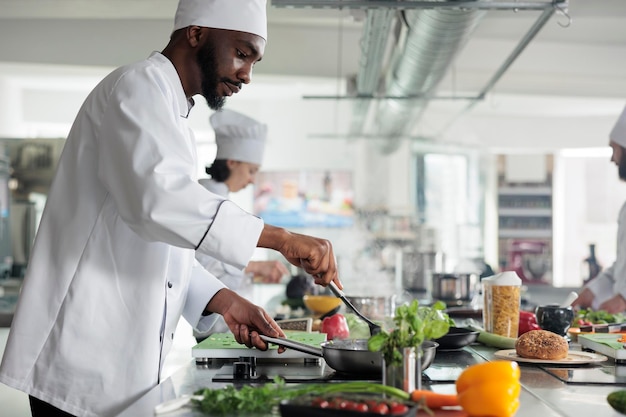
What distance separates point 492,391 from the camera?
126cm

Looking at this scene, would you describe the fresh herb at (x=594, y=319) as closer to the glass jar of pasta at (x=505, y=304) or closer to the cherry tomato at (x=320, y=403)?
the glass jar of pasta at (x=505, y=304)

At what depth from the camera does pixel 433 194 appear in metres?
10.3

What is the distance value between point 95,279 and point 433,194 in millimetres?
8816

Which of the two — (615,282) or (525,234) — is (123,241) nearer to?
(615,282)

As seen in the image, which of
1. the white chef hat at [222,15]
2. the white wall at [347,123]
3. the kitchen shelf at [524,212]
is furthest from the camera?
the kitchen shelf at [524,212]

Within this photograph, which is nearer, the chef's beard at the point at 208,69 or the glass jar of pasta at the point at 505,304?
the chef's beard at the point at 208,69

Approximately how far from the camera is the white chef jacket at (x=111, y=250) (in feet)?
5.51

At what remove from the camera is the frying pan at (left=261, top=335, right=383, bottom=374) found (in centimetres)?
169

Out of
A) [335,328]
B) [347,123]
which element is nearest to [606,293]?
[335,328]

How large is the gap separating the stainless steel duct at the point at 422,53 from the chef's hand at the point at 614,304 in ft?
5.15

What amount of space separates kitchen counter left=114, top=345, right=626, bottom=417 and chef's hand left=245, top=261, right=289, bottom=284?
2121 millimetres

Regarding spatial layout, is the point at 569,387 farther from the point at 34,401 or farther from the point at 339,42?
the point at 339,42

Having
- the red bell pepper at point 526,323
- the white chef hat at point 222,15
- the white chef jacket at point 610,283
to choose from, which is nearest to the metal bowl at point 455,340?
the red bell pepper at point 526,323

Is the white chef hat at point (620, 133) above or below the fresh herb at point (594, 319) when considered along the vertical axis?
above
